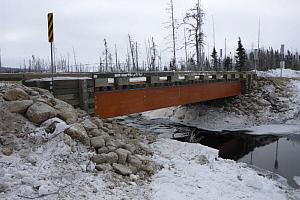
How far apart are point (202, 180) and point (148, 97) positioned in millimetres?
7868

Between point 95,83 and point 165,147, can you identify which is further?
point 95,83

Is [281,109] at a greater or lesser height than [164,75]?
lesser

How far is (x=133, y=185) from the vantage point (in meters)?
7.44

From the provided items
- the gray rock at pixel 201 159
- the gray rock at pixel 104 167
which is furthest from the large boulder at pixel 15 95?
the gray rock at pixel 201 159

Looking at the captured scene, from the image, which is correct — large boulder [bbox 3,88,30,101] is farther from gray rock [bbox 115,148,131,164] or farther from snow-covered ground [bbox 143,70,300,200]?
snow-covered ground [bbox 143,70,300,200]

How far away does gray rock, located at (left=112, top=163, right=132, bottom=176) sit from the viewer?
7723mm

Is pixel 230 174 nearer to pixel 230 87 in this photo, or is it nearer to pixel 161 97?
pixel 161 97

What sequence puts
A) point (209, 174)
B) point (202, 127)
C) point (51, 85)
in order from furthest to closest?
point (202, 127)
point (51, 85)
point (209, 174)

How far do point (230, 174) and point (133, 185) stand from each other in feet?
12.3

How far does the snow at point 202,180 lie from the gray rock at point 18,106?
400cm

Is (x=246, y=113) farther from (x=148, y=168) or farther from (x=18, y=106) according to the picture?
(x=18, y=106)

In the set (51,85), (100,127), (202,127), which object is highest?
(51,85)

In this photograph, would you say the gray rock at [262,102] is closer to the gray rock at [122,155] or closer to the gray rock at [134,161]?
the gray rock at [134,161]

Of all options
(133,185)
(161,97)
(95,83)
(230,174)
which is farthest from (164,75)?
(133,185)
